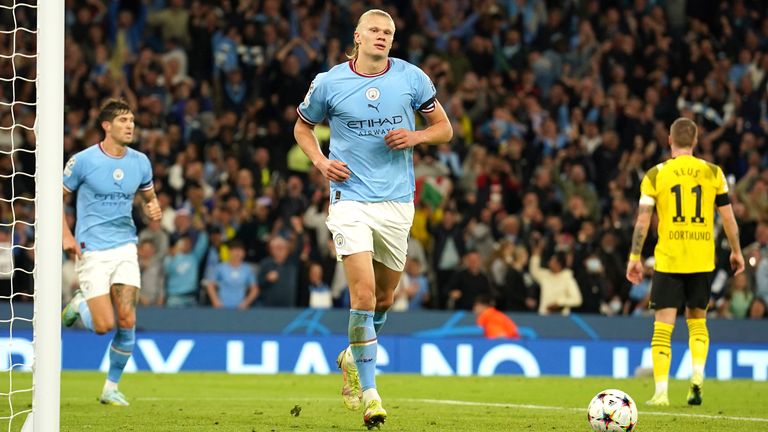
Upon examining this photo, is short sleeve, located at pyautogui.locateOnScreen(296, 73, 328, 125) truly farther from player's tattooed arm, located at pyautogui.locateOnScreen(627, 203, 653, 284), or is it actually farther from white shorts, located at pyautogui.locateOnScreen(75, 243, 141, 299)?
player's tattooed arm, located at pyautogui.locateOnScreen(627, 203, 653, 284)

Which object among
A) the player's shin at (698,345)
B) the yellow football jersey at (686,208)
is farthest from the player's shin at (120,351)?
the player's shin at (698,345)

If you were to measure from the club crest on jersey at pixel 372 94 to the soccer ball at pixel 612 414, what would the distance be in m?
2.42

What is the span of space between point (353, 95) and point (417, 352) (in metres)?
9.69

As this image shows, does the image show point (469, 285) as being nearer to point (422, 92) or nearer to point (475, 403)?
point (475, 403)

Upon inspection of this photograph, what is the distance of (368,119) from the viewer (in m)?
8.36

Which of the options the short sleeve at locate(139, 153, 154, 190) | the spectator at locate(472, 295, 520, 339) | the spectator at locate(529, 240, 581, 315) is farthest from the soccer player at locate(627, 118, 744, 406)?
the spectator at locate(529, 240, 581, 315)

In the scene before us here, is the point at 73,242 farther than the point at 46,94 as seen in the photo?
Yes

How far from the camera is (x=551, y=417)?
366 inches

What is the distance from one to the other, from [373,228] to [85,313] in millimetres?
3699

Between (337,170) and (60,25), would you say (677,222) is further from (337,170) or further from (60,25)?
(60,25)

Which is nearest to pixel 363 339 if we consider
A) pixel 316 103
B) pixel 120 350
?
pixel 316 103

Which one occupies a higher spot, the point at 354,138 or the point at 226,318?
the point at 354,138

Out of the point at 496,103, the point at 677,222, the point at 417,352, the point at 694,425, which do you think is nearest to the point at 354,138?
the point at 694,425

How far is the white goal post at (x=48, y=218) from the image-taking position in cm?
647
